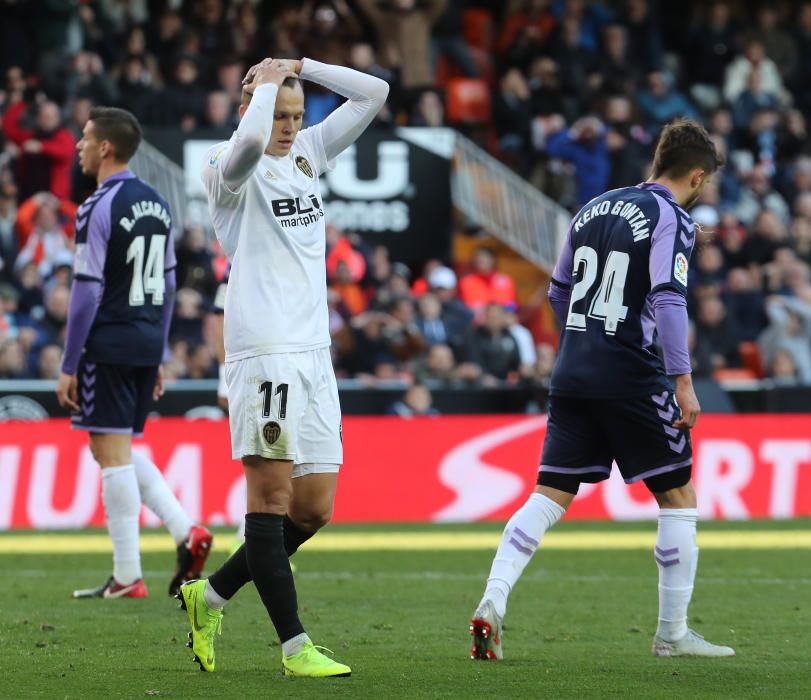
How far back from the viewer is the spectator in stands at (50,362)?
51.7ft

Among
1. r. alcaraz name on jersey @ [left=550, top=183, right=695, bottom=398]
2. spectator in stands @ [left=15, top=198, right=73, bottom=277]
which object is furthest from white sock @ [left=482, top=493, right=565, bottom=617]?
spectator in stands @ [left=15, top=198, right=73, bottom=277]

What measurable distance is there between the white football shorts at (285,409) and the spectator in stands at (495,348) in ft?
37.0

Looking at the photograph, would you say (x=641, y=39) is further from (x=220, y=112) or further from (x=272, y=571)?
(x=272, y=571)

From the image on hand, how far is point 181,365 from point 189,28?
641 centimetres

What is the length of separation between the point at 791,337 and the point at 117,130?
11.3m

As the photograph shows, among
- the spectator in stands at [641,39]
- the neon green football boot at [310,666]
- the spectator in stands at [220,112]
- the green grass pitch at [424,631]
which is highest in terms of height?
the spectator in stands at [641,39]

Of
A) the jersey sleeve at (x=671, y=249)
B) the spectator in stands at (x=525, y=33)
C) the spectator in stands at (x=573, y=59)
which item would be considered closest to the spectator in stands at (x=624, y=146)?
the spectator in stands at (x=573, y=59)

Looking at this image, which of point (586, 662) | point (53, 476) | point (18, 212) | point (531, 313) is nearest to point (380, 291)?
point (531, 313)

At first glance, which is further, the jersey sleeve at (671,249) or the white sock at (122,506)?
the white sock at (122,506)

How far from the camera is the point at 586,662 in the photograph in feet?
22.5

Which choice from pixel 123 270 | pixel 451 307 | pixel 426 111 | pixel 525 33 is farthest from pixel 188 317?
pixel 525 33

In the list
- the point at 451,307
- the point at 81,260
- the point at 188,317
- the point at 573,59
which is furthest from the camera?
the point at 573,59

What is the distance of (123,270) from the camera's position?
29.7 feet

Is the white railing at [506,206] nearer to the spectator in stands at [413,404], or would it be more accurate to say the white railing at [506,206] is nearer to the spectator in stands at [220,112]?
the spectator in stands at [220,112]
